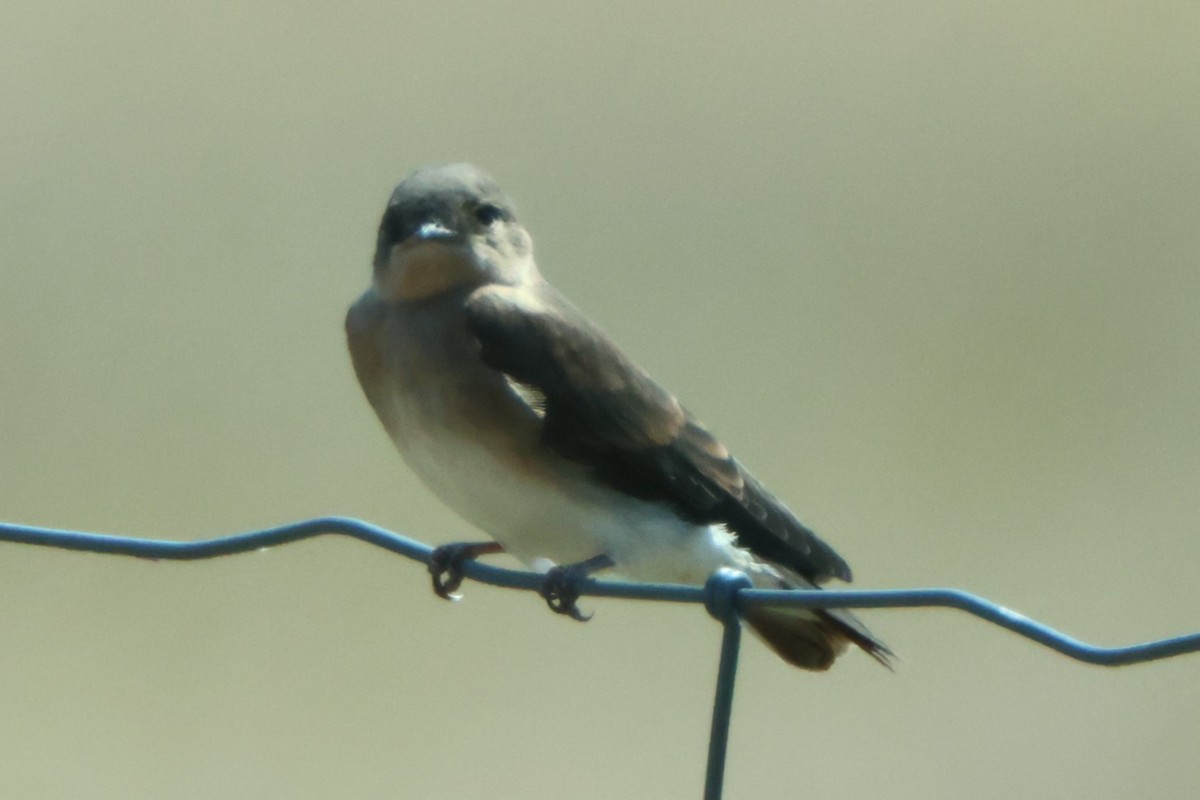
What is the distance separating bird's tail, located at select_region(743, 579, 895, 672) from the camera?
3936 mm

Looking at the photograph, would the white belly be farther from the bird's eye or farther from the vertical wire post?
the vertical wire post

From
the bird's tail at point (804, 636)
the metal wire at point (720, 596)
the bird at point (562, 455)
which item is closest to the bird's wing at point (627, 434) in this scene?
the bird at point (562, 455)

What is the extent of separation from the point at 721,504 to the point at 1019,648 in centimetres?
333

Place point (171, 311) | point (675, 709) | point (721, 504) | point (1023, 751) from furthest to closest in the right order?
point (171, 311) < point (675, 709) < point (1023, 751) < point (721, 504)

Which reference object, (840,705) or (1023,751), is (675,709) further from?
(1023,751)

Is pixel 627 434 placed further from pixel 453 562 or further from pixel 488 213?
pixel 488 213

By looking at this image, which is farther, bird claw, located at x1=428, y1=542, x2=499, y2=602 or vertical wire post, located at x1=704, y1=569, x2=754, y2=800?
bird claw, located at x1=428, y1=542, x2=499, y2=602

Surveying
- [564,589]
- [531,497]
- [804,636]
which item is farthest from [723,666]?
[804,636]

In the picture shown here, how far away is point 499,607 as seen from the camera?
730cm

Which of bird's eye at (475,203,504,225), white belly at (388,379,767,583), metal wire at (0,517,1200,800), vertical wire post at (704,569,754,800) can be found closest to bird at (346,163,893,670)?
white belly at (388,379,767,583)

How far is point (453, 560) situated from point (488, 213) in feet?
2.75

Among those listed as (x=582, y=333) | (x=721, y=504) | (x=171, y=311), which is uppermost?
(x=171, y=311)

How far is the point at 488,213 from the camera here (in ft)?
14.5

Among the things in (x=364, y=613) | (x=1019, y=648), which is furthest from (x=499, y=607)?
(x=1019, y=648)
